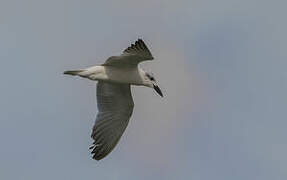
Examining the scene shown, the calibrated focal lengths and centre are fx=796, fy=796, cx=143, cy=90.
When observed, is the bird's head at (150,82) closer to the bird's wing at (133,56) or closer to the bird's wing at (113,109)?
the bird's wing at (133,56)

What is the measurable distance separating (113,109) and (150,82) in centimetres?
201

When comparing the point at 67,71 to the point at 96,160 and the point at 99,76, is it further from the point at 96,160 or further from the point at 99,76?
the point at 96,160

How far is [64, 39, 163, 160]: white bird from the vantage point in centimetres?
2322

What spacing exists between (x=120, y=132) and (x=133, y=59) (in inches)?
128

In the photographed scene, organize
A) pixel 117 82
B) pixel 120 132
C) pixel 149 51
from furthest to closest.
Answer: pixel 120 132
pixel 117 82
pixel 149 51

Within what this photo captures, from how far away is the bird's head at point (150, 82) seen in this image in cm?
2446

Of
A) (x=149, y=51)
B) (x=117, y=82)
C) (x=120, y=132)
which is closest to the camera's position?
(x=149, y=51)

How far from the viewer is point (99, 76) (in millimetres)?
23734

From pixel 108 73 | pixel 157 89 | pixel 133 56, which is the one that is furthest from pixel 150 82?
pixel 133 56

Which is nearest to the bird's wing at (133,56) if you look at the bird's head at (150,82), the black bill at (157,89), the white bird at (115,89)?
the white bird at (115,89)

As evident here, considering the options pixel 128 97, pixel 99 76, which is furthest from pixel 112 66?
pixel 128 97

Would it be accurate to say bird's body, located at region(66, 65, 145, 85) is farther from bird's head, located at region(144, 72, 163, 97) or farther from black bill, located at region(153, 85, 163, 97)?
black bill, located at region(153, 85, 163, 97)

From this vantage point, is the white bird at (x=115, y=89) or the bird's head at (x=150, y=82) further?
the bird's head at (x=150, y=82)

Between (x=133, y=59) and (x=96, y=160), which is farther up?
(x=133, y=59)
